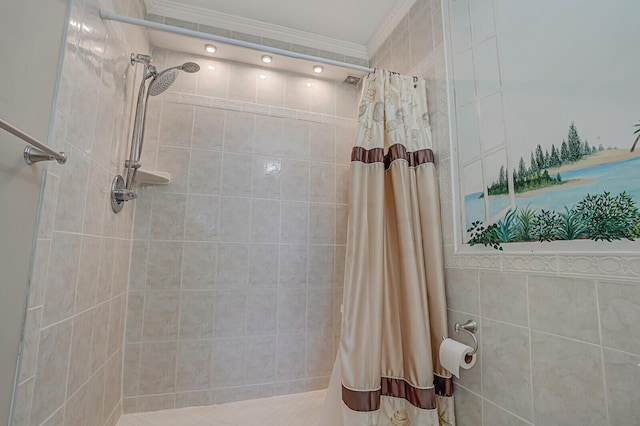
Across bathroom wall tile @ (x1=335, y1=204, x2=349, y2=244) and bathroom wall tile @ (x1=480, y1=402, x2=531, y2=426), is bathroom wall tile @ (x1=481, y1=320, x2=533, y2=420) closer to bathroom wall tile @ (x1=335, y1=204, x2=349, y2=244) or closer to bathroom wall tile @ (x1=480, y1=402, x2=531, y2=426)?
bathroom wall tile @ (x1=480, y1=402, x2=531, y2=426)

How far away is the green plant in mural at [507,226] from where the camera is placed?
3.42 feet

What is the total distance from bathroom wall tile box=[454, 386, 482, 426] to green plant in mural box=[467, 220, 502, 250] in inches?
23.1

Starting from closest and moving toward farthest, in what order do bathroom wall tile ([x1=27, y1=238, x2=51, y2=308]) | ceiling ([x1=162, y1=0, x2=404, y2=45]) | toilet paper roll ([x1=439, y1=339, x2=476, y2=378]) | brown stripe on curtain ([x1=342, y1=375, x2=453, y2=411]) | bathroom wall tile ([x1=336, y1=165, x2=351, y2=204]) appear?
1. bathroom wall tile ([x1=27, y1=238, x2=51, y2=308])
2. toilet paper roll ([x1=439, y1=339, x2=476, y2=378])
3. brown stripe on curtain ([x1=342, y1=375, x2=453, y2=411])
4. ceiling ([x1=162, y1=0, x2=404, y2=45])
5. bathroom wall tile ([x1=336, y1=165, x2=351, y2=204])

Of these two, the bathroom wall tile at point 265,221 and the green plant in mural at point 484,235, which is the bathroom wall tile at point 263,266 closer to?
the bathroom wall tile at point 265,221

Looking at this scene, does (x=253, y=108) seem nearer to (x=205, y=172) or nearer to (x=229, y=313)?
(x=205, y=172)

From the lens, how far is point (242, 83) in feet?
6.59

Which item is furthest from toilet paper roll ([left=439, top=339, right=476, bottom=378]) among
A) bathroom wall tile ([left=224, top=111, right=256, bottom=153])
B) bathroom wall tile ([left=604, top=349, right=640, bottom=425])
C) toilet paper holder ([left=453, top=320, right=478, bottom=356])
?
bathroom wall tile ([left=224, top=111, right=256, bottom=153])

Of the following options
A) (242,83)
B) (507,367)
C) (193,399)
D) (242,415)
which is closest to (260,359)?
(242,415)

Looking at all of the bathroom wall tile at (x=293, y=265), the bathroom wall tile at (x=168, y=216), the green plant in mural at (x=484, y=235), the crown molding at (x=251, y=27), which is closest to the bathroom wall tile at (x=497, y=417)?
the green plant in mural at (x=484, y=235)

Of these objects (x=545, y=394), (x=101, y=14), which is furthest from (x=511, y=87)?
(x=101, y=14)

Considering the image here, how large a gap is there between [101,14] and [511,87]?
158 cm

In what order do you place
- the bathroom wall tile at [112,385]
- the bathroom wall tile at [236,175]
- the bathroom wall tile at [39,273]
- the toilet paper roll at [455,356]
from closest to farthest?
the bathroom wall tile at [39,273] → the toilet paper roll at [455,356] → the bathroom wall tile at [112,385] → the bathroom wall tile at [236,175]

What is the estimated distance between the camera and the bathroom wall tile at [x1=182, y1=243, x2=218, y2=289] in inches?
69.5

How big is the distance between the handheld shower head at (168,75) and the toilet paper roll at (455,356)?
5.55 feet
